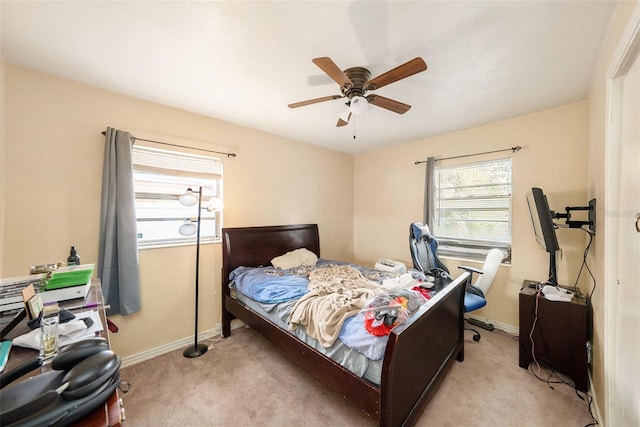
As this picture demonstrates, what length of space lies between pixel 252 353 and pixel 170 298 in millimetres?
1036

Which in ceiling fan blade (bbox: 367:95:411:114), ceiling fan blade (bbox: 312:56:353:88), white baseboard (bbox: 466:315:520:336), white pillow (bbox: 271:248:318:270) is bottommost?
white baseboard (bbox: 466:315:520:336)

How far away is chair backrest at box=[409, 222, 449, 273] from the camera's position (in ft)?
8.93

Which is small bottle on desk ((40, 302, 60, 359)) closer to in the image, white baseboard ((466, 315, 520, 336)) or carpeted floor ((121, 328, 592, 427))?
carpeted floor ((121, 328, 592, 427))

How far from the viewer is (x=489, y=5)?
1306mm

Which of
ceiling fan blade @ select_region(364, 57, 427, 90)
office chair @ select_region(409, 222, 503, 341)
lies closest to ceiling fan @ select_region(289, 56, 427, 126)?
ceiling fan blade @ select_region(364, 57, 427, 90)

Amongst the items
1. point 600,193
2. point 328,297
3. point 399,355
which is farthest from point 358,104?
point 600,193

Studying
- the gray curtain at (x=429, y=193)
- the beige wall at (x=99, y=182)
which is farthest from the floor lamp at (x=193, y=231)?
the gray curtain at (x=429, y=193)

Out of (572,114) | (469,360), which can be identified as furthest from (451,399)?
(572,114)

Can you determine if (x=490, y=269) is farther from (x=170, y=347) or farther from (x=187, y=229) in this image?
(x=170, y=347)

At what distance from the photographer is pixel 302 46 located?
1.61 meters

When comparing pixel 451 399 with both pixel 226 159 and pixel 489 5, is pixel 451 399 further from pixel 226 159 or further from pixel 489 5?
pixel 226 159

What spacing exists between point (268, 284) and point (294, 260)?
2.79 feet

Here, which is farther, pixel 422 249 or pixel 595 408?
pixel 422 249

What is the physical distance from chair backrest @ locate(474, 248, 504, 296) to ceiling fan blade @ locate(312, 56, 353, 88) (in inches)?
97.3
